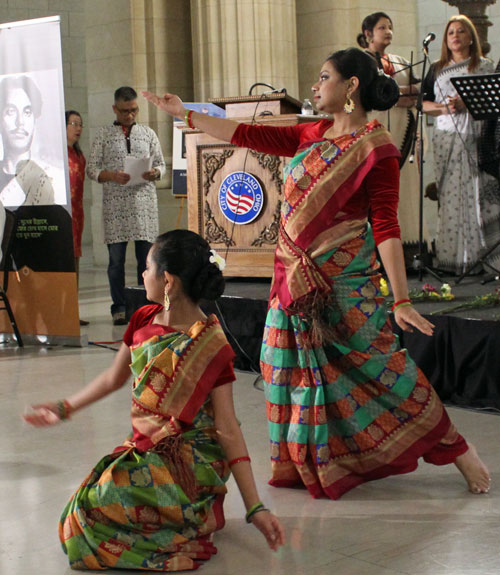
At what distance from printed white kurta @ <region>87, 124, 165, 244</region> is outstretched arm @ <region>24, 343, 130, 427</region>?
183 inches

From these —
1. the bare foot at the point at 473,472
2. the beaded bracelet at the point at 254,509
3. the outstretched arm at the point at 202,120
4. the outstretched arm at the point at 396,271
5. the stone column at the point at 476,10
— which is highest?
the stone column at the point at 476,10

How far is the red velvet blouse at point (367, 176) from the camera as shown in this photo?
10.4 ft

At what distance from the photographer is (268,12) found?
10266 millimetres

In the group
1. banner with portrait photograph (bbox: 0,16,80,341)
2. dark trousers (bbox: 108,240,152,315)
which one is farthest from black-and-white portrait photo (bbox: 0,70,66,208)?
dark trousers (bbox: 108,240,152,315)

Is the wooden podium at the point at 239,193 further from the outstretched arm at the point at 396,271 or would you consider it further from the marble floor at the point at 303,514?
the outstretched arm at the point at 396,271

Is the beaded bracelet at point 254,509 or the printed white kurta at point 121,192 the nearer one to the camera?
the beaded bracelet at point 254,509

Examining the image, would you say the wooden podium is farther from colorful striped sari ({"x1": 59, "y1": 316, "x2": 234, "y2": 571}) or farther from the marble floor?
colorful striped sari ({"x1": 59, "y1": 316, "x2": 234, "y2": 571})

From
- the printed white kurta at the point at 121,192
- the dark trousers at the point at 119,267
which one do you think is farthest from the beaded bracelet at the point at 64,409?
the printed white kurta at the point at 121,192

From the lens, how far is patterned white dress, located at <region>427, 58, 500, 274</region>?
6730 mm

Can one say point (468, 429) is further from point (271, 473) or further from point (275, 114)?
point (275, 114)

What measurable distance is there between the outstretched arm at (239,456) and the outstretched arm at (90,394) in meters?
0.27

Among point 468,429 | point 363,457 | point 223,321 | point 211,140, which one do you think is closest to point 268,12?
point 211,140

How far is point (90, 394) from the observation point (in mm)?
2736

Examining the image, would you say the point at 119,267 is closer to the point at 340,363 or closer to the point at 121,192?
the point at 121,192
